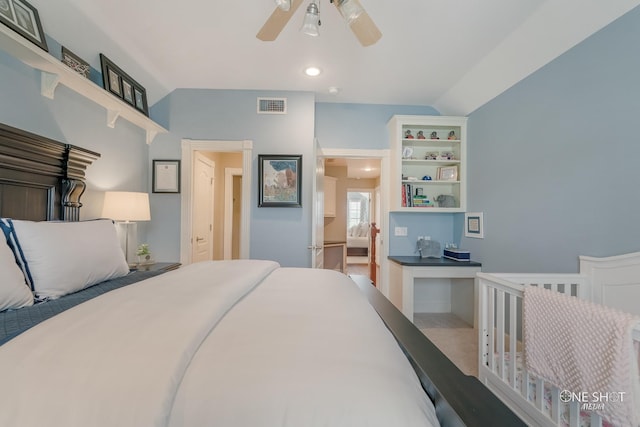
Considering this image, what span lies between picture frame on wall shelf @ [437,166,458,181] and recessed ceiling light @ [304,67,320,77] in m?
1.87

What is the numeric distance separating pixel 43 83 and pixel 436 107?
3.67 meters

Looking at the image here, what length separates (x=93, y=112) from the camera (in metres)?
2.11

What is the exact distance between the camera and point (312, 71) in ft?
8.27

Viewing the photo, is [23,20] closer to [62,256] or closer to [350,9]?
[62,256]

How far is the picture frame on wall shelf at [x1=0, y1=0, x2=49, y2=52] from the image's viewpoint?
1.41 metres

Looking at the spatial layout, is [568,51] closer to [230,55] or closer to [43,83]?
[230,55]

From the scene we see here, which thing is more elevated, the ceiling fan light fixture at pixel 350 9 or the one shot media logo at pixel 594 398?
the ceiling fan light fixture at pixel 350 9

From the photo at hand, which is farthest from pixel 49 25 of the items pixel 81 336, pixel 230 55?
pixel 81 336

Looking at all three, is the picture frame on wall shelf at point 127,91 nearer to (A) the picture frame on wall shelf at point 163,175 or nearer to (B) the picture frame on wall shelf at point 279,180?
(A) the picture frame on wall shelf at point 163,175

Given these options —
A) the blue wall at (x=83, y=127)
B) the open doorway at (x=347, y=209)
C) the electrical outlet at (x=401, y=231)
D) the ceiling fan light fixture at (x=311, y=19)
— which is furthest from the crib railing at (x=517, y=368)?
the open doorway at (x=347, y=209)

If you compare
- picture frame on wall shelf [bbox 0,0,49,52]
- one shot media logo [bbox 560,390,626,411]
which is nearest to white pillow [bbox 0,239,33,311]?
picture frame on wall shelf [bbox 0,0,49,52]

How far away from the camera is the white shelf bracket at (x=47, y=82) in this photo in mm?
1679

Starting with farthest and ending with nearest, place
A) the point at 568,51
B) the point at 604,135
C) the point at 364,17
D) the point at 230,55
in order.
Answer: the point at 230,55
the point at 568,51
the point at 604,135
the point at 364,17

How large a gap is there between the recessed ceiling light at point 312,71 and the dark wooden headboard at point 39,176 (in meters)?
1.94
